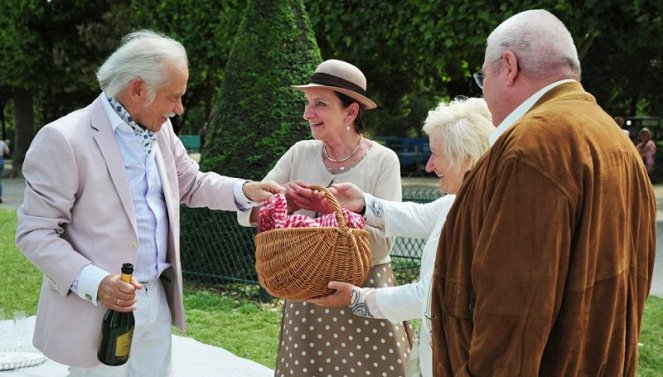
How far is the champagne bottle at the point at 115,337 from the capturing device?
295cm

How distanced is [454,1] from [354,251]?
1169 cm

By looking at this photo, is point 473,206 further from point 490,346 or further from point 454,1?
point 454,1

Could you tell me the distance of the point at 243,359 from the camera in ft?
19.2

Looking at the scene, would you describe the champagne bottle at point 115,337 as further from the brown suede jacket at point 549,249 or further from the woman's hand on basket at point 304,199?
the brown suede jacket at point 549,249

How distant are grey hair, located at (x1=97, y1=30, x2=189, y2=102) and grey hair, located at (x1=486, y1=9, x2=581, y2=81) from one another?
148 centimetres

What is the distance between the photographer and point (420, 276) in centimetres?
300

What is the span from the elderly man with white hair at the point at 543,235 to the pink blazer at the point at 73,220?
1.41m

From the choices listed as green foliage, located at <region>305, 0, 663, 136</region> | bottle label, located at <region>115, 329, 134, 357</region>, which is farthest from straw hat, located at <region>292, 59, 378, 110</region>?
green foliage, located at <region>305, 0, 663, 136</region>

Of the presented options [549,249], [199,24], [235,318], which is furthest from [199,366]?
[199,24]

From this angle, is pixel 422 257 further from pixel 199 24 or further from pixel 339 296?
pixel 199 24

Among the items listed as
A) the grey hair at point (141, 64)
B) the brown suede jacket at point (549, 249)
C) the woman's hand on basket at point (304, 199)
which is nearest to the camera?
the brown suede jacket at point (549, 249)

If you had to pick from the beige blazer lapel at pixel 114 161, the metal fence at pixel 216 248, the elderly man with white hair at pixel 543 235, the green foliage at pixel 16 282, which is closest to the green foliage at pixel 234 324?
the metal fence at pixel 216 248

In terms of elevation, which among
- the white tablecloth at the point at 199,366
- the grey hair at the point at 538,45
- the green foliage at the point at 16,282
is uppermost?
the grey hair at the point at 538,45

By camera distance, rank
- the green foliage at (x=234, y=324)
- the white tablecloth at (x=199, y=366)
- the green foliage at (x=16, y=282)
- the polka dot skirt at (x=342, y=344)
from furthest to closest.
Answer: the green foliage at (x=16, y=282) → the green foliage at (x=234, y=324) → the white tablecloth at (x=199, y=366) → the polka dot skirt at (x=342, y=344)
